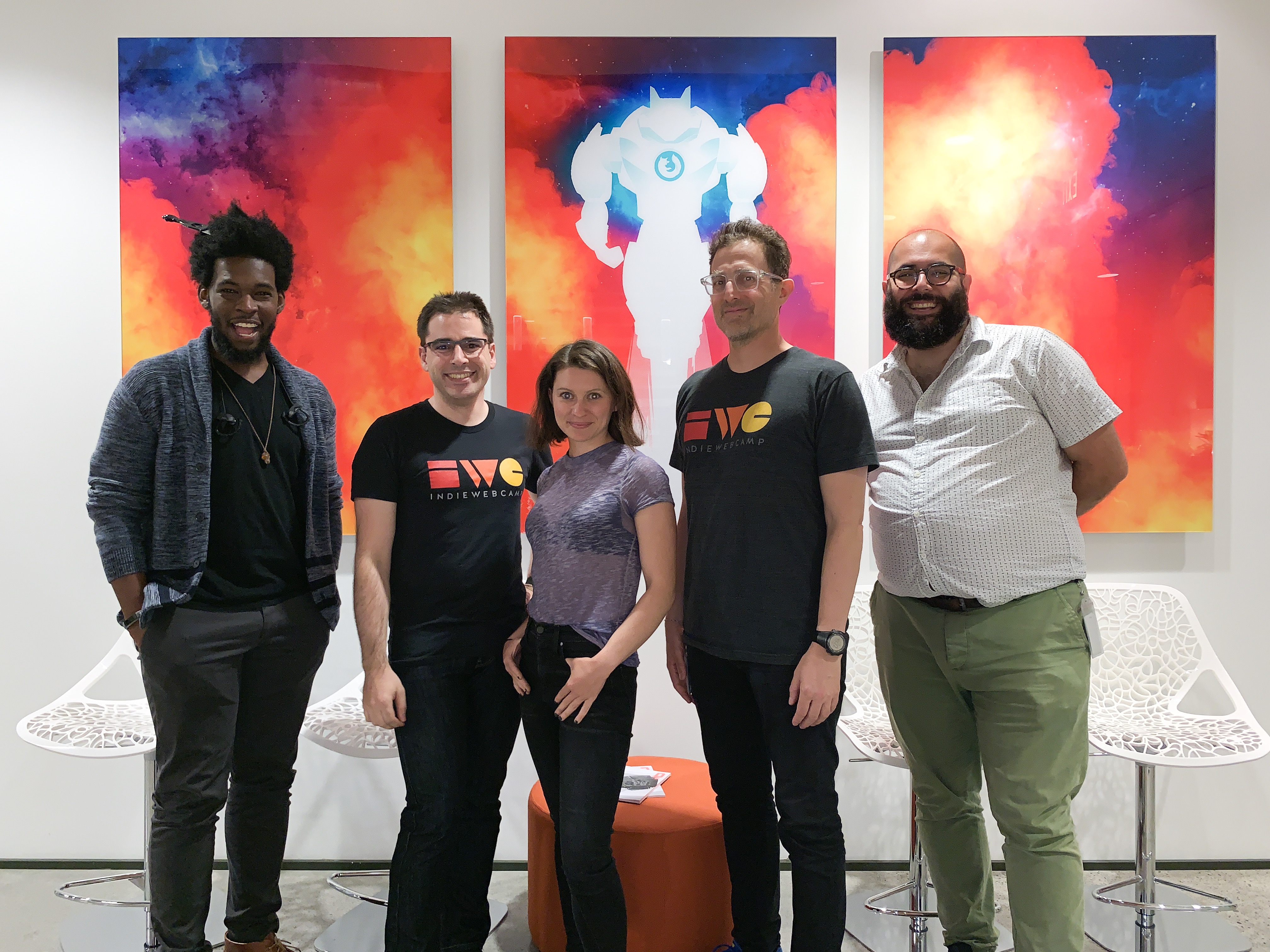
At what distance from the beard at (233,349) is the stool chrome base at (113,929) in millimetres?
1543

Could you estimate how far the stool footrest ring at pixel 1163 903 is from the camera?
239 cm

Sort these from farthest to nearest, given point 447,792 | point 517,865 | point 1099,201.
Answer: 1. point 517,865
2. point 1099,201
3. point 447,792

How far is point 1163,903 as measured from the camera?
2660 millimetres

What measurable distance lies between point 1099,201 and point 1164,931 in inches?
94.2

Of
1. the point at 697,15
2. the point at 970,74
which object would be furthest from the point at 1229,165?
the point at 697,15

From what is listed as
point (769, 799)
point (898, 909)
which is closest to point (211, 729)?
point (769, 799)

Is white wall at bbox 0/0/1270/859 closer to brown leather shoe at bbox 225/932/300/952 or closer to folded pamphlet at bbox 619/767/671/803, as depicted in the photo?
folded pamphlet at bbox 619/767/671/803

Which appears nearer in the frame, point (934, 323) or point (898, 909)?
point (934, 323)

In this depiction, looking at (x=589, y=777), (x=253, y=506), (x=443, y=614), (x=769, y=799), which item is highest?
(x=253, y=506)

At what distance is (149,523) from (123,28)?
1995 mm

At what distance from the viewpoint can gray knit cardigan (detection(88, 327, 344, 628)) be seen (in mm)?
1932

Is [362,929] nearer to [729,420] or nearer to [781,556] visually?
[781,556]

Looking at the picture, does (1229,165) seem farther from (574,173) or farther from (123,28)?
(123,28)

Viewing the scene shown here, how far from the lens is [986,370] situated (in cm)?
195
